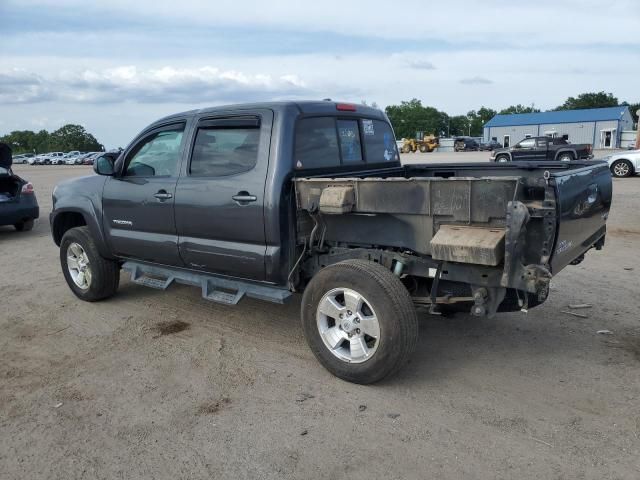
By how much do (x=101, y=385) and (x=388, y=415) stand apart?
2091 mm

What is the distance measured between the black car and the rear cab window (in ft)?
25.8

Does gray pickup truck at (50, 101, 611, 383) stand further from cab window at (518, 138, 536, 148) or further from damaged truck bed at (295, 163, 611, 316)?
cab window at (518, 138, 536, 148)

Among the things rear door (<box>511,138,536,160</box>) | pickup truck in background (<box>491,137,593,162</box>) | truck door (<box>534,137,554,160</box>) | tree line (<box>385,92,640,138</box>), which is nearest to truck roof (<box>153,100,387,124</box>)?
pickup truck in background (<box>491,137,593,162</box>)

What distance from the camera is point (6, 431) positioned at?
3.39 m

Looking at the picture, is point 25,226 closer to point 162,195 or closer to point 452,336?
point 162,195

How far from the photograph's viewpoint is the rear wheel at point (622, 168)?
18.6 meters

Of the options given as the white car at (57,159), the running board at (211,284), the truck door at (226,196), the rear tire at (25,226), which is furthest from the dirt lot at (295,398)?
the white car at (57,159)

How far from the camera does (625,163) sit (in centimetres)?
1866

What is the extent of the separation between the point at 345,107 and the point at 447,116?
108 metres

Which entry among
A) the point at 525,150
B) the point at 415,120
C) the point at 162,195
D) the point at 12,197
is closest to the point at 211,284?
the point at 162,195

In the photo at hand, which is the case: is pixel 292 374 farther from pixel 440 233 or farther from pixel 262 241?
pixel 440 233

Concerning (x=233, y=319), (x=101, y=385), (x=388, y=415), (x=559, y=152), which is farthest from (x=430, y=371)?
(x=559, y=152)

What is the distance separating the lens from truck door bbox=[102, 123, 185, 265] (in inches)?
193

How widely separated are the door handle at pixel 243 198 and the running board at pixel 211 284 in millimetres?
719
